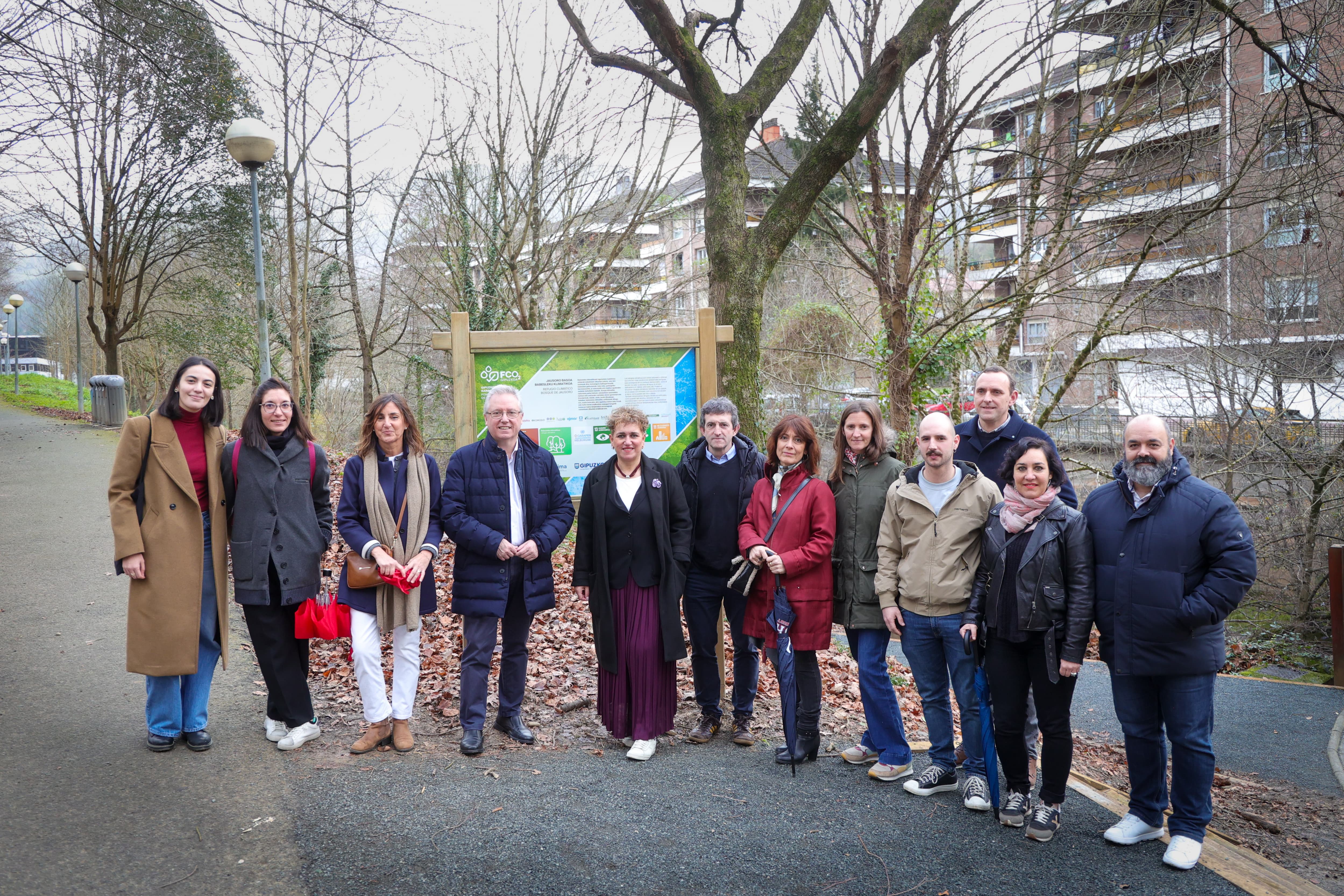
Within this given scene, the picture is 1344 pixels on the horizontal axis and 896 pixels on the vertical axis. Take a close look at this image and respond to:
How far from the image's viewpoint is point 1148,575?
3902 mm

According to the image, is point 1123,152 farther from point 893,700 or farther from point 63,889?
point 63,889

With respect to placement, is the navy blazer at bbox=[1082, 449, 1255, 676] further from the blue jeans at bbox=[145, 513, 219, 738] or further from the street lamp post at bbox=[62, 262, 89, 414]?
the street lamp post at bbox=[62, 262, 89, 414]

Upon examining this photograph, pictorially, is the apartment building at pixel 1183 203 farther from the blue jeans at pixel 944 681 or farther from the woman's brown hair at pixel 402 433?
the woman's brown hair at pixel 402 433

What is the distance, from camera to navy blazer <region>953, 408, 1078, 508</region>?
16.0ft

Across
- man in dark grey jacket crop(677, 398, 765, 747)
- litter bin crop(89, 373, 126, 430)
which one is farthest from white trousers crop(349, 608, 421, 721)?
litter bin crop(89, 373, 126, 430)

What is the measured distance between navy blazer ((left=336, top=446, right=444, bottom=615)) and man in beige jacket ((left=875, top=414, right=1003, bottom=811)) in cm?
252

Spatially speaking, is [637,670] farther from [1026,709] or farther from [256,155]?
[256,155]

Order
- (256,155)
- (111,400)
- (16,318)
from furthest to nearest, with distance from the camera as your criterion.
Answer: (16,318) < (111,400) < (256,155)

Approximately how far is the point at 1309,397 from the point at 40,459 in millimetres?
22245

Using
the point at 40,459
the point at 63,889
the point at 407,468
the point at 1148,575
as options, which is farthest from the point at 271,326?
the point at 1148,575

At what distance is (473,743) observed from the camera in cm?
503

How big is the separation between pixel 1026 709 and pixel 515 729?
113 inches

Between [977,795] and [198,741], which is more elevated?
[198,741]

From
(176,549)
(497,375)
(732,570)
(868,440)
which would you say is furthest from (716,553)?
(176,549)
